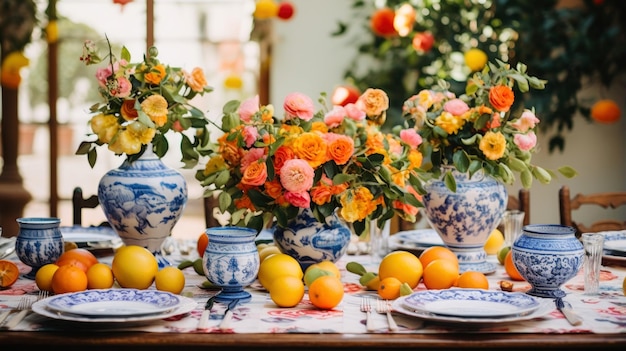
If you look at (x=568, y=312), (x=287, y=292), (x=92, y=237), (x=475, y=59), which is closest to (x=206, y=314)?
(x=287, y=292)

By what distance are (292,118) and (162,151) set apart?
287mm

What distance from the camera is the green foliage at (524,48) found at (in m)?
3.56

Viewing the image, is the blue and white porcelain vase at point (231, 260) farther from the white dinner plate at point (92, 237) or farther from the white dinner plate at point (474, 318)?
the white dinner plate at point (92, 237)

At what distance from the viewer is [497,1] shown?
144 inches

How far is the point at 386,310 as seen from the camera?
149 centimetres

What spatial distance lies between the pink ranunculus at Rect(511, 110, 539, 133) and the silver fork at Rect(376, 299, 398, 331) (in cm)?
53

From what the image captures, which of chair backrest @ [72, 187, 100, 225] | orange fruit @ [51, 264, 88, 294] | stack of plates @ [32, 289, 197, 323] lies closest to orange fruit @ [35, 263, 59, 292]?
orange fruit @ [51, 264, 88, 294]

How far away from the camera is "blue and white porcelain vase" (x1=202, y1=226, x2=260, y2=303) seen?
5.01 ft

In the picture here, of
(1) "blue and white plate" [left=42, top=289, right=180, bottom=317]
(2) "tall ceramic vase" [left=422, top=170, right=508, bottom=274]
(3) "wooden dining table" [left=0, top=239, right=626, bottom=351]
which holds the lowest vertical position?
(3) "wooden dining table" [left=0, top=239, right=626, bottom=351]

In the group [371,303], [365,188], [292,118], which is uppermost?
[292,118]

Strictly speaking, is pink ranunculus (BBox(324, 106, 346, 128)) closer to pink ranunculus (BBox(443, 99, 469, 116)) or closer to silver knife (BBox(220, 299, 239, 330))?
pink ranunculus (BBox(443, 99, 469, 116))

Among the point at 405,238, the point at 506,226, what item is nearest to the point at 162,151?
the point at 405,238

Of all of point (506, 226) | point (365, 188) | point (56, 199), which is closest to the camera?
point (365, 188)

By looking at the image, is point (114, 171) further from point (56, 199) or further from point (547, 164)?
point (56, 199)
